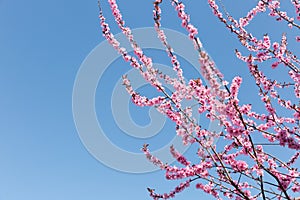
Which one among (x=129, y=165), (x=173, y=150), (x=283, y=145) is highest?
(x=129, y=165)

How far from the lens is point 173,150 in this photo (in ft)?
15.8

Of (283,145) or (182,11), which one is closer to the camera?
(283,145)

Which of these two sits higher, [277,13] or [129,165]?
[129,165]

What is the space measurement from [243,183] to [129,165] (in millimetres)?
6109

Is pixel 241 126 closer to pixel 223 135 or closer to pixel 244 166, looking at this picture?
pixel 223 135

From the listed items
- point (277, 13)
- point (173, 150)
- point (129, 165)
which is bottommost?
point (173, 150)

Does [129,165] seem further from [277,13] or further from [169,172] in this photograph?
[277,13]

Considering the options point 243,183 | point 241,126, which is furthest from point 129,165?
point 241,126

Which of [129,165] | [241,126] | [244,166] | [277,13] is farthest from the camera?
[129,165]

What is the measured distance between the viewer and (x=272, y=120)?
5.03 meters

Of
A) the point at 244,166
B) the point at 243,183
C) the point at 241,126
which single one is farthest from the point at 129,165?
the point at 241,126

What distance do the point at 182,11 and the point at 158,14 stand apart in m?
0.42

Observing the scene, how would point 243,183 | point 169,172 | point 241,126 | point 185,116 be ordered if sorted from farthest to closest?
point 243,183 < point 169,172 < point 185,116 < point 241,126

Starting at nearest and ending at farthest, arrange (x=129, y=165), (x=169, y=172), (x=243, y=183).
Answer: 1. (x=169, y=172)
2. (x=243, y=183)
3. (x=129, y=165)
